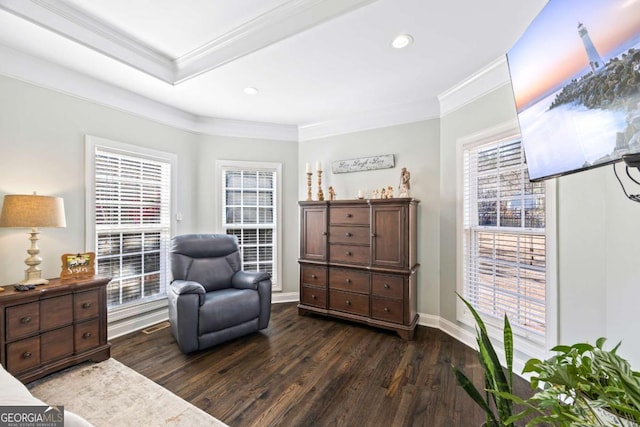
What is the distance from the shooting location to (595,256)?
5.36ft

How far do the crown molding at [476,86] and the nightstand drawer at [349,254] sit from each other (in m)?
1.79

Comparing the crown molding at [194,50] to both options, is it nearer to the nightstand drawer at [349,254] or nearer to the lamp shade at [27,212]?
the lamp shade at [27,212]

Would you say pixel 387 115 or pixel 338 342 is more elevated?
pixel 387 115

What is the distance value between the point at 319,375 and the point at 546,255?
196cm

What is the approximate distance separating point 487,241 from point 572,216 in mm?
783

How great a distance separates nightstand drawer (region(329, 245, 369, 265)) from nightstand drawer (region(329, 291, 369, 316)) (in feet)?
1.26

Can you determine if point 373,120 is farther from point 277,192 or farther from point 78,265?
point 78,265

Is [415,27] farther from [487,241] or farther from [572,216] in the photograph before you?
[487,241]

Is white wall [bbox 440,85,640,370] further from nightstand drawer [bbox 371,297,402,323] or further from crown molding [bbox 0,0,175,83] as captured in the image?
crown molding [bbox 0,0,175,83]

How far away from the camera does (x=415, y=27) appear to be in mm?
1865

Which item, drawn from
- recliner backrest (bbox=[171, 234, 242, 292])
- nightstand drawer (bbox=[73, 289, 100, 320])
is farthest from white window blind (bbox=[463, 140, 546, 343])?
nightstand drawer (bbox=[73, 289, 100, 320])

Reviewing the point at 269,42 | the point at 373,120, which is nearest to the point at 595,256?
the point at 373,120

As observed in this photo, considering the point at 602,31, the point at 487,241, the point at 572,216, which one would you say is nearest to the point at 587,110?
the point at 602,31

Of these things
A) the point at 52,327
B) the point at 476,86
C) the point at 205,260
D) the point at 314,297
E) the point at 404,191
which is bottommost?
the point at 314,297
